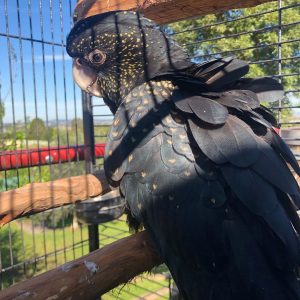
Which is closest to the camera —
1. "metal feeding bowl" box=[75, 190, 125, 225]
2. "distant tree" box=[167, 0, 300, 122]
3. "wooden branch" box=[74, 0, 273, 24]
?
"wooden branch" box=[74, 0, 273, 24]

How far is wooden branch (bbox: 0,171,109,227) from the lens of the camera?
93 cm

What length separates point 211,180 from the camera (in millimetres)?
846

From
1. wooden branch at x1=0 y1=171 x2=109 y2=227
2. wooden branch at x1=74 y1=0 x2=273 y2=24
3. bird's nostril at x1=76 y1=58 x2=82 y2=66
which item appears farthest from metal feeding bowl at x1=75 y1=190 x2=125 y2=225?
wooden branch at x1=74 y1=0 x2=273 y2=24

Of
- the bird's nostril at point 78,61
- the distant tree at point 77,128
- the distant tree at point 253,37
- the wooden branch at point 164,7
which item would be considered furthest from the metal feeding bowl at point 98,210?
the distant tree at point 253,37

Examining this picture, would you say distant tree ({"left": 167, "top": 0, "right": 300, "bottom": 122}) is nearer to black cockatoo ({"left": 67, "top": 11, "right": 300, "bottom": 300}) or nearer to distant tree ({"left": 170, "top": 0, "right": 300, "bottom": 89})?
distant tree ({"left": 170, "top": 0, "right": 300, "bottom": 89})

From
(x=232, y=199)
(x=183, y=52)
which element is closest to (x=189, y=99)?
(x=232, y=199)

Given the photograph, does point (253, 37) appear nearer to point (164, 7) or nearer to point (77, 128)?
point (77, 128)

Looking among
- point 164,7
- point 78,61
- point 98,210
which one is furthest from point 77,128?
point 164,7

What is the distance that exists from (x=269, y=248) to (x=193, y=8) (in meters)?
0.97

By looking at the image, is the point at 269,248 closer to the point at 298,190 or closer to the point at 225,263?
the point at 225,263

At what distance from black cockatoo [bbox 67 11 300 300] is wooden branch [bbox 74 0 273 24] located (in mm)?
296

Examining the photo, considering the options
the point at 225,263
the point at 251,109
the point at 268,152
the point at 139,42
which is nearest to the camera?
the point at 225,263

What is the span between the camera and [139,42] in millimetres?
1314

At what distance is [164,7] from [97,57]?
0.34 meters
